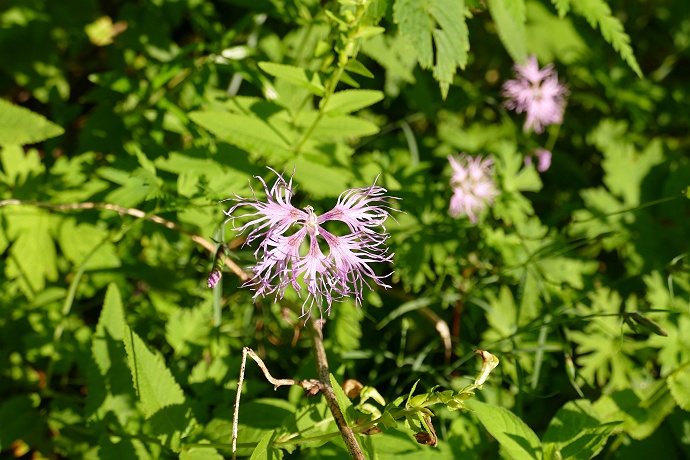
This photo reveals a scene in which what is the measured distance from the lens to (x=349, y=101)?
6.25ft

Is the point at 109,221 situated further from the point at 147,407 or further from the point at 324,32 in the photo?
the point at 324,32

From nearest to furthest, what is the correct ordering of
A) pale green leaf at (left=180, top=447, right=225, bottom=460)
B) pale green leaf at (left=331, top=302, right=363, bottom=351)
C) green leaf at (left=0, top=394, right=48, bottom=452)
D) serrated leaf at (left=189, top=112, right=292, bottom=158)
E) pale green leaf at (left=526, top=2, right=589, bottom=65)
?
pale green leaf at (left=180, top=447, right=225, bottom=460) → serrated leaf at (left=189, top=112, right=292, bottom=158) → green leaf at (left=0, top=394, right=48, bottom=452) → pale green leaf at (left=331, top=302, right=363, bottom=351) → pale green leaf at (left=526, top=2, right=589, bottom=65)

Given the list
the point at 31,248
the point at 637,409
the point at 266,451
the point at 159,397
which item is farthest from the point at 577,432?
the point at 31,248

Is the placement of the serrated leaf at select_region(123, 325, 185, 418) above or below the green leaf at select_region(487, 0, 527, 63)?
below

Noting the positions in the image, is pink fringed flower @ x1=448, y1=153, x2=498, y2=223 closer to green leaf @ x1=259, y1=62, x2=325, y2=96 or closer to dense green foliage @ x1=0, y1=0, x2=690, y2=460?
dense green foliage @ x1=0, y1=0, x2=690, y2=460

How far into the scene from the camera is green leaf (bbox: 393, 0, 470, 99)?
67.4 inches

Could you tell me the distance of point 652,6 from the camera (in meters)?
3.84

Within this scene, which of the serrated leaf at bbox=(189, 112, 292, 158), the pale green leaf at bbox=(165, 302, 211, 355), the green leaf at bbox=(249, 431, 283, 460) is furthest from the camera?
the pale green leaf at bbox=(165, 302, 211, 355)

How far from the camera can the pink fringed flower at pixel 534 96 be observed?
10.3ft

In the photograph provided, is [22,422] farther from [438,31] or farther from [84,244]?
[438,31]

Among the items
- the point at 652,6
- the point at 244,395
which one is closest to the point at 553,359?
the point at 244,395

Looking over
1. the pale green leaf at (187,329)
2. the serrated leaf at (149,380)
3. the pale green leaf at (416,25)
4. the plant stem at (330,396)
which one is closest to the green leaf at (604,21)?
the pale green leaf at (416,25)

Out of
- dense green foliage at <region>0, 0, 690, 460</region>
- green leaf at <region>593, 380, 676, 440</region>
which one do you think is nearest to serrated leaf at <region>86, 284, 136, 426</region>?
dense green foliage at <region>0, 0, 690, 460</region>

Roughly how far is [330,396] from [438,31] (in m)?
1.02
